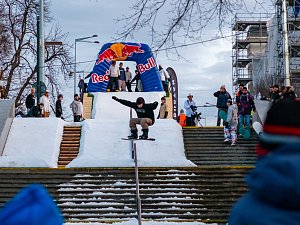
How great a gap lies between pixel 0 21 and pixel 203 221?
22.4 meters

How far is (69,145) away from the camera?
22.7 metres

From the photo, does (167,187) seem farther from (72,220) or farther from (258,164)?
(258,164)

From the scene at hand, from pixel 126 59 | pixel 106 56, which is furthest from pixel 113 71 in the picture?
pixel 126 59

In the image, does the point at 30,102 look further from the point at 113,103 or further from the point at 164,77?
the point at 164,77

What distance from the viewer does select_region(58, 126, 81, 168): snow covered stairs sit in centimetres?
2146

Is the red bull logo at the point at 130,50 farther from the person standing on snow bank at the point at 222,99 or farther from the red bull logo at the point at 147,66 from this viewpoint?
the person standing on snow bank at the point at 222,99

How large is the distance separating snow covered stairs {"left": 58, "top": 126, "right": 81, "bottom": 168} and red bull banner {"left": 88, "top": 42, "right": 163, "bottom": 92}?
812 centimetres

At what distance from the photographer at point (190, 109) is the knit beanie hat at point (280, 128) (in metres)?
24.9

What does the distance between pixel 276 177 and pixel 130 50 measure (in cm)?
3107

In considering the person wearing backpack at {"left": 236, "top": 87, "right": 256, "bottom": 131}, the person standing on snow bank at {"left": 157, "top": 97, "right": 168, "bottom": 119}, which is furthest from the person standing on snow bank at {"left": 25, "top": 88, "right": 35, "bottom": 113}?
the person wearing backpack at {"left": 236, "top": 87, "right": 256, "bottom": 131}

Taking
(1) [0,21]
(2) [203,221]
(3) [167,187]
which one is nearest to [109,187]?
(3) [167,187]

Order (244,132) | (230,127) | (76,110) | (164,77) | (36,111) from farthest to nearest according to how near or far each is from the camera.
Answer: (164,77), (76,110), (36,111), (244,132), (230,127)

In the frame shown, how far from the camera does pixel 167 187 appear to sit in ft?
56.3

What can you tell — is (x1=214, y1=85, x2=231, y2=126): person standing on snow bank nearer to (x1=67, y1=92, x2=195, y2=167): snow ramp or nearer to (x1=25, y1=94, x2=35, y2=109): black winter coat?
(x1=67, y1=92, x2=195, y2=167): snow ramp
